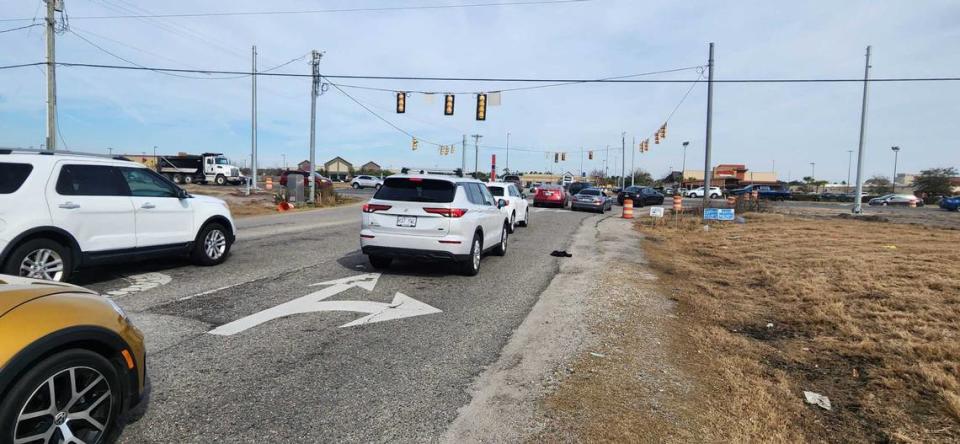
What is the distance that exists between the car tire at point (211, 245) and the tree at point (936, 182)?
7910 centimetres

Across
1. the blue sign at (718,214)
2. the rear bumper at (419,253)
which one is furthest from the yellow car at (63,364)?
the blue sign at (718,214)

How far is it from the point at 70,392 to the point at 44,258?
485 cm

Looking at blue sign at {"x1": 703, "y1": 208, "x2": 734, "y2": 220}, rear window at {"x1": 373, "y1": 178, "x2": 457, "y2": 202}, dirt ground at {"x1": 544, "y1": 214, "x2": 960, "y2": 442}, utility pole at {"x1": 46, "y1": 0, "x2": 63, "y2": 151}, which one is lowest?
dirt ground at {"x1": 544, "y1": 214, "x2": 960, "y2": 442}

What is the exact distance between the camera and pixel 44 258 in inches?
257

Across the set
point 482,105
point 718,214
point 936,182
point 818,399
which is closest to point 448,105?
point 482,105

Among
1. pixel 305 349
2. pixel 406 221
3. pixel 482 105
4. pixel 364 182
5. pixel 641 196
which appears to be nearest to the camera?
pixel 305 349

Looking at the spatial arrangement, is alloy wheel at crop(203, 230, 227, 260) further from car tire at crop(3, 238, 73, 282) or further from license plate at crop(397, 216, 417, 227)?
license plate at crop(397, 216, 417, 227)

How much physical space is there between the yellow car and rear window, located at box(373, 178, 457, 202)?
18.2 ft

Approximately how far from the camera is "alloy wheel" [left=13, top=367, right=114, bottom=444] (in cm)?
258

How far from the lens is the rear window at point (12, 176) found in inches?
245

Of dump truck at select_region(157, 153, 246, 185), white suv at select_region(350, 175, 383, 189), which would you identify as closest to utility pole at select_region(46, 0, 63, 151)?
dump truck at select_region(157, 153, 246, 185)

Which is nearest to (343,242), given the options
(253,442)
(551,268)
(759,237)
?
(551,268)

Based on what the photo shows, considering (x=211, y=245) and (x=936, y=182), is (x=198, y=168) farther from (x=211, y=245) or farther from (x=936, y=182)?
(x=936, y=182)

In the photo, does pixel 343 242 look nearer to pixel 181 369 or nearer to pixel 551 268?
pixel 551 268
